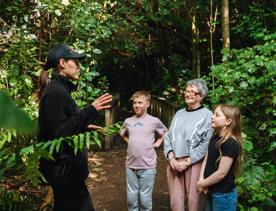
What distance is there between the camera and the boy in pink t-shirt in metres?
4.45

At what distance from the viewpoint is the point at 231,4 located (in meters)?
8.67

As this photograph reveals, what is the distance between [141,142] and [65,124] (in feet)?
6.40

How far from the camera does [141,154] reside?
14.6 feet

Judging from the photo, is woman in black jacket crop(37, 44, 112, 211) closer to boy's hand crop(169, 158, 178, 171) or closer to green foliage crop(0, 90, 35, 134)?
boy's hand crop(169, 158, 178, 171)

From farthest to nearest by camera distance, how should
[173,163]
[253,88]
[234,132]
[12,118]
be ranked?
[253,88]
[173,163]
[234,132]
[12,118]

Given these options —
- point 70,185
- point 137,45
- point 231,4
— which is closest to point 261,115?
point 70,185

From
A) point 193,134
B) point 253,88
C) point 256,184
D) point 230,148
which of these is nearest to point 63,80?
point 230,148

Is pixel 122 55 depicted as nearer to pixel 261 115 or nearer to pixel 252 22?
pixel 252 22

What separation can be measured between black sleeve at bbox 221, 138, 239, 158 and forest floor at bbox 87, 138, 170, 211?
91.5 inches

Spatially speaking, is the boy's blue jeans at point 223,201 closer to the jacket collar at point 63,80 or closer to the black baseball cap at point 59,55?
the jacket collar at point 63,80

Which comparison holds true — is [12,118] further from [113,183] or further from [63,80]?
[113,183]

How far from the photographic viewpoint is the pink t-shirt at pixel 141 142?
445cm

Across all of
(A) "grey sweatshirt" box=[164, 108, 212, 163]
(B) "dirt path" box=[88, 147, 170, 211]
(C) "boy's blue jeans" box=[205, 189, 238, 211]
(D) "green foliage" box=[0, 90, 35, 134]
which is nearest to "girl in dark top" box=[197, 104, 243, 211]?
(C) "boy's blue jeans" box=[205, 189, 238, 211]

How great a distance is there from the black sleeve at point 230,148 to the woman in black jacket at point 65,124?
1.22 metres
